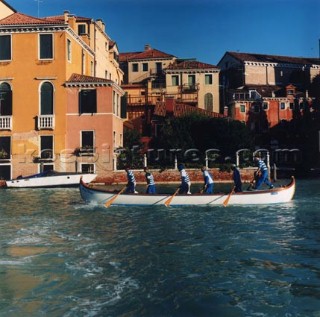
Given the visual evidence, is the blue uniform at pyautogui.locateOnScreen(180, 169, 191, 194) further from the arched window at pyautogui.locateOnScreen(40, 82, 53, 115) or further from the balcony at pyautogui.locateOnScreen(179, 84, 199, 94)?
the balcony at pyautogui.locateOnScreen(179, 84, 199, 94)

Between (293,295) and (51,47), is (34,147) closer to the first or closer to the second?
(51,47)

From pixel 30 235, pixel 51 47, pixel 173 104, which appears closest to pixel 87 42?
pixel 51 47

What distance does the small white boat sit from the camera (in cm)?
2405

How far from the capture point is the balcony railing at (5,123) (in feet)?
87.6

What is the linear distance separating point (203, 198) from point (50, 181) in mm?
11710

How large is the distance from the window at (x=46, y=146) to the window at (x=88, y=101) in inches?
97.4

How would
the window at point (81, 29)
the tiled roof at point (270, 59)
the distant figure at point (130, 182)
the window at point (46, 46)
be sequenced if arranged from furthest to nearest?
the tiled roof at point (270, 59)
the window at point (81, 29)
the window at point (46, 46)
the distant figure at point (130, 182)

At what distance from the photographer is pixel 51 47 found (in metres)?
26.6

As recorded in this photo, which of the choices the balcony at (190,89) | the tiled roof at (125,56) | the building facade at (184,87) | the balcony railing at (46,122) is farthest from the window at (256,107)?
the balcony railing at (46,122)

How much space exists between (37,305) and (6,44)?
24.1 meters

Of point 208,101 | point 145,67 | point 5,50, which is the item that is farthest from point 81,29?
point 208,101

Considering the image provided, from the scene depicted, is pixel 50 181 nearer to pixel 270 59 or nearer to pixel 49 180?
pixel 49 180

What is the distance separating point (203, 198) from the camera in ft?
48.3

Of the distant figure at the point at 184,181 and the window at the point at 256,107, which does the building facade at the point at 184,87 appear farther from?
the distant figure at the point at 184,181
